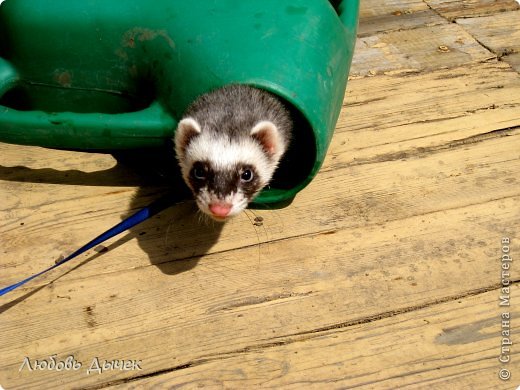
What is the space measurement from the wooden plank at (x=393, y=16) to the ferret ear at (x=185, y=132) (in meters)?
1.54

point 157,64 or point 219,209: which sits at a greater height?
point 157,64

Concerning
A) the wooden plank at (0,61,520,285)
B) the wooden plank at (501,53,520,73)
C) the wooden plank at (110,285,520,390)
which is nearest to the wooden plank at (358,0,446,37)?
the wooden plank at (501,53,520,73)

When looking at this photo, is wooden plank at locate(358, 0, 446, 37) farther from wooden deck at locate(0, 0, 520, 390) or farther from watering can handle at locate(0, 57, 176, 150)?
watering can handle at locate(0, 57, 176, 150)

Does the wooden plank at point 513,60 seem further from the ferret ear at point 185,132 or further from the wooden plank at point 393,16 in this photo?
the ferret ear at point 185,132

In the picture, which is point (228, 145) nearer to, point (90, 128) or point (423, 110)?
point (90, 128)

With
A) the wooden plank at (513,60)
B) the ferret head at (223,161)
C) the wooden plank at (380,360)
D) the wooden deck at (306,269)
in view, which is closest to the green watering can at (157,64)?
the ferret head at (223,161)

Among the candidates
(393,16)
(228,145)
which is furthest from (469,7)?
(228,145)

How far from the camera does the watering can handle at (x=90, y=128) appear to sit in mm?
1877

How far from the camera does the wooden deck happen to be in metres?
1.58

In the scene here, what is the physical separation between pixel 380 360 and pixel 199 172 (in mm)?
769

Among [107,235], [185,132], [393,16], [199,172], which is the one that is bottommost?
[393,16]

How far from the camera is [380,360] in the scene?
1585mm

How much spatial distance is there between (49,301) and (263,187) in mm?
743

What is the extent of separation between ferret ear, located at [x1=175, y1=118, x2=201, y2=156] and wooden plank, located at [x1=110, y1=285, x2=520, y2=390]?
2.17 ft
